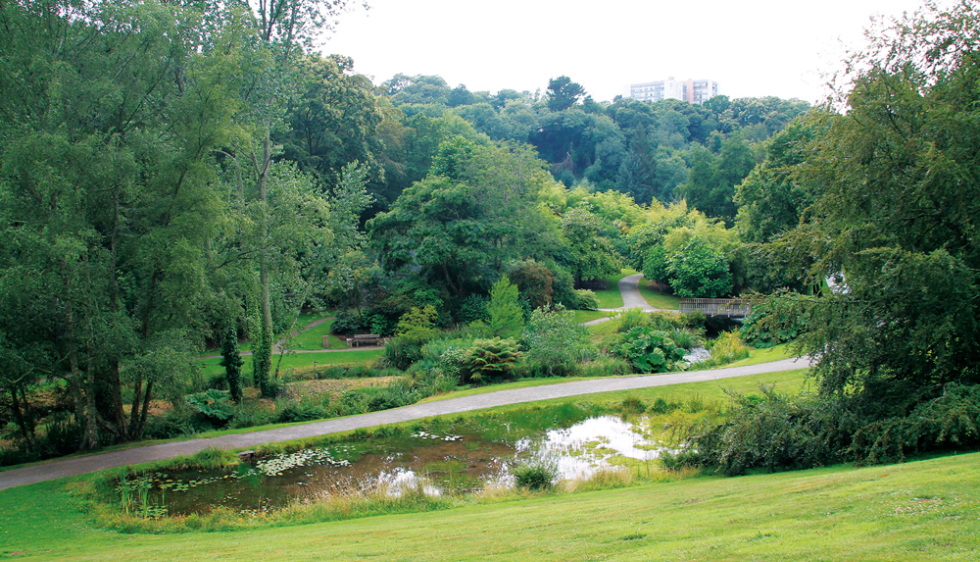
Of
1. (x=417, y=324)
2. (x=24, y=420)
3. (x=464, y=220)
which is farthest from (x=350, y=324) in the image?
(x=24, y=420)

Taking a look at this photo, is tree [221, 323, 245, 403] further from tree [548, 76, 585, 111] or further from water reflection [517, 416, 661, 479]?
tree [548, 76, 585, 111]

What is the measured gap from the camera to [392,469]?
12742 mm

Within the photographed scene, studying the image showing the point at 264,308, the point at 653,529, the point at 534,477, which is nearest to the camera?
the point at 653,529

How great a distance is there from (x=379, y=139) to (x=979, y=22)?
3920cm

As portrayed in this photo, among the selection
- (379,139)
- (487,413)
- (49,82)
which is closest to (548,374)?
(487,413)

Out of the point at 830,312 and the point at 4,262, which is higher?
the point at 4,262

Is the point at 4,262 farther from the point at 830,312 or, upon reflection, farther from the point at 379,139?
the point at 379,139

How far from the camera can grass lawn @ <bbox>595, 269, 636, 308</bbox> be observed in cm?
3909

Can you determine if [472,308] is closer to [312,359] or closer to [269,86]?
[312,359]

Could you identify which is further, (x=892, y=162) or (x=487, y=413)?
(x=487, y=413)

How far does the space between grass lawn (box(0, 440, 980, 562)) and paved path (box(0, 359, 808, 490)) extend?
2.60m

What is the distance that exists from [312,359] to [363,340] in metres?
3.86

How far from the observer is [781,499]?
638 centimetres

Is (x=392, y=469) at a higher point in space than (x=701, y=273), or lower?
lower
